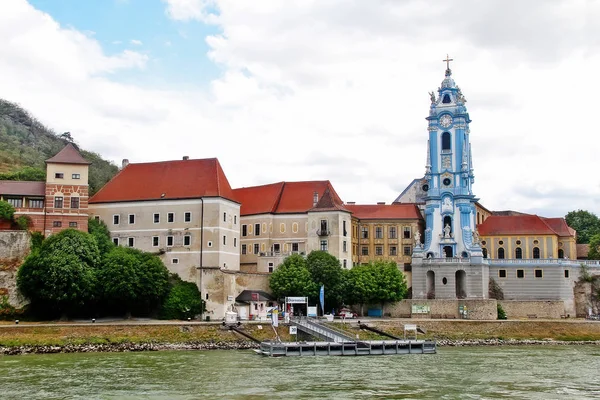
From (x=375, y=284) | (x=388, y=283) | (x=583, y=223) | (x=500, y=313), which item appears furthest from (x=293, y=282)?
(x=583, y=223)

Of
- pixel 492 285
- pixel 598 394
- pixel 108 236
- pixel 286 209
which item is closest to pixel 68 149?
pixel 108 236

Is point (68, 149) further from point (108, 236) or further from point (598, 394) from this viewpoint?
point (598, 394)

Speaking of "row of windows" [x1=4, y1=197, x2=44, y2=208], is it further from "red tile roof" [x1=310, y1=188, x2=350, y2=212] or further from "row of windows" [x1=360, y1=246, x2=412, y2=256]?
"row of windows" [x1=360, y1=246, x2=412, y2=256]

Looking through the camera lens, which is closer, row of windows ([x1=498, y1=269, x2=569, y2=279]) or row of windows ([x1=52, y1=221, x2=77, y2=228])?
row of windows ([x1=52, y1=221, x2=77, y2=228])

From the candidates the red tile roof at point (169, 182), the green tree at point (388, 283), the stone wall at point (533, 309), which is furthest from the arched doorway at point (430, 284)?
the red tile roof at point (169, 182)

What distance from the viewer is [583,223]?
114 metres

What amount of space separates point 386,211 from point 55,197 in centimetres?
3975

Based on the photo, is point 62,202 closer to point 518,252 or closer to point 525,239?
point 518,252

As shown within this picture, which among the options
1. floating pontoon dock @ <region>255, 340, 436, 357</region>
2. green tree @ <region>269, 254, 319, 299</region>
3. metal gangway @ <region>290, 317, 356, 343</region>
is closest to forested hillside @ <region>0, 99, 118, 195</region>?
green tree @ <region>269, 254, 319, 299</region>

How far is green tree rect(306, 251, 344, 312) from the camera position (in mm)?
76375

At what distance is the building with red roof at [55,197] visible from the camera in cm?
7281

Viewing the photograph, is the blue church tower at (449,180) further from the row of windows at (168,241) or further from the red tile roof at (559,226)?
the row of windows at (168,241)

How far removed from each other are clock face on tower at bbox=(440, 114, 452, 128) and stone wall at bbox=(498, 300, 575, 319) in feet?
73.2

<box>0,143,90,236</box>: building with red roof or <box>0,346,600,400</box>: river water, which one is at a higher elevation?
<box>0,143,90,236</box>: building with red roof
